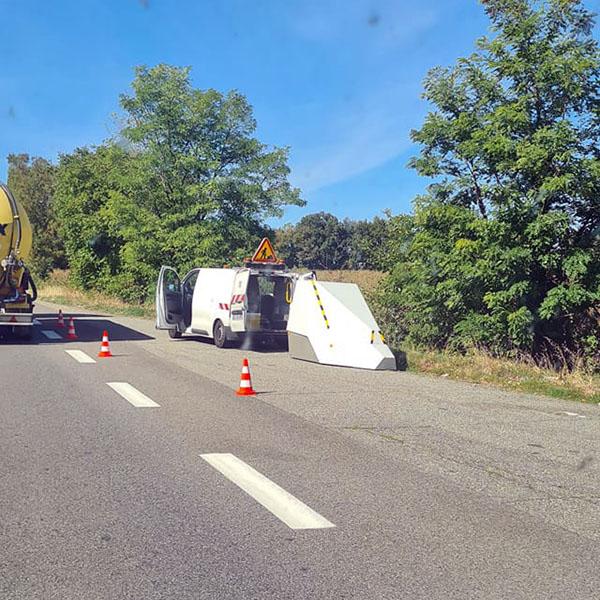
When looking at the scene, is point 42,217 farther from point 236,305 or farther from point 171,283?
point 236,305

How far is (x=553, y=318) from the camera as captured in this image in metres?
15.4

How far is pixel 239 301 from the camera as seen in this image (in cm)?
1716

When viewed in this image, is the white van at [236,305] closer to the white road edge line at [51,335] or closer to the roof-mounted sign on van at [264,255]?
the roof-mounted sign on van at [264,255]

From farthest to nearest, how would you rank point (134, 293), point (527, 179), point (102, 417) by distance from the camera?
point (134, 293)
point (527, 179)
point (102, 417)

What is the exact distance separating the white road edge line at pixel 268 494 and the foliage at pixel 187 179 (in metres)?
22.9

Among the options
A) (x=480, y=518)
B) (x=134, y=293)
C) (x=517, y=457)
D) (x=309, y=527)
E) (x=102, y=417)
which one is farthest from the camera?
(x=134, y=293)

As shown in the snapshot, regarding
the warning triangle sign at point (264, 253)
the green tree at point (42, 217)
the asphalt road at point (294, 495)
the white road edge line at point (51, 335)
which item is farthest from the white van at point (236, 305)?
the green tree at point (42, 217)

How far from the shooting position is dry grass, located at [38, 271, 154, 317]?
1315 inches

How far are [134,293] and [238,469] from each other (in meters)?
31.5

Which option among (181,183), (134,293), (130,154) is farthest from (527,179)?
(134,293)

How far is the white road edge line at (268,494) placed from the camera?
16.5 feet

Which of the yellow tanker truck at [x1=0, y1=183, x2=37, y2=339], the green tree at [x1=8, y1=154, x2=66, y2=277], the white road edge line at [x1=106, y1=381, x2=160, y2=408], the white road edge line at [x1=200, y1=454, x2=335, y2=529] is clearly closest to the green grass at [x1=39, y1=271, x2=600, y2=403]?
the white road edge line at [x1=106, y1=381, x2=160, y2=408]

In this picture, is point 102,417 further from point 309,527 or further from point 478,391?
point 478,391

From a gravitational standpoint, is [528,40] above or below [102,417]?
above
